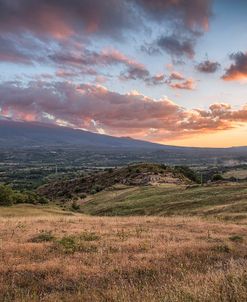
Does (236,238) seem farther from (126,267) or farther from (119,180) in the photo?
(119,180)

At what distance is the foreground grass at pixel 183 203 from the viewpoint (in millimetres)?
40281

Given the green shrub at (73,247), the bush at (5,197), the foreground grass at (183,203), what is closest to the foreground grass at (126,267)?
the green shrub at (73,247)

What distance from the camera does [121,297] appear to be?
27.5ft

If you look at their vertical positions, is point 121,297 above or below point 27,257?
above

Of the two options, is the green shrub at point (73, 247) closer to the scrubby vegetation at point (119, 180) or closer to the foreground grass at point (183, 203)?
the foreground grass at point (183, 203)

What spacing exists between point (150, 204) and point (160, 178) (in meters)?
35.9

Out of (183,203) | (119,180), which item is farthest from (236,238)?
(119,180)

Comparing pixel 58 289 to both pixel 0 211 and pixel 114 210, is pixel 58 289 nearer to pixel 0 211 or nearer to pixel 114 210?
pixel 0 211

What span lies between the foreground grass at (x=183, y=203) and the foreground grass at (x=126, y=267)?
16.1 m

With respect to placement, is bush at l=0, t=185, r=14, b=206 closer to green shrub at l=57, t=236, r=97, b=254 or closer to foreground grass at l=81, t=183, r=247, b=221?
foreground grass at l=81, t=183, r=247, b=221

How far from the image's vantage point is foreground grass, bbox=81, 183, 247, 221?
132 feet

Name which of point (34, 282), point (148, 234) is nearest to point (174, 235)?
point (148, 234)

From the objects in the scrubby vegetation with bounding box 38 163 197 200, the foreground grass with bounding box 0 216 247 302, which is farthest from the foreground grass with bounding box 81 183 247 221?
the scrubby vegetation with bounding box 38 163 197 200

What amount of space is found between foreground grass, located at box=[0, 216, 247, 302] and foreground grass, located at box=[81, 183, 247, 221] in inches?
635
